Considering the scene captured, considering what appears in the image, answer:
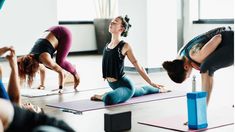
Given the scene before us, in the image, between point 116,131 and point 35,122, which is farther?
point 116,131

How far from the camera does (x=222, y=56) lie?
120 inches

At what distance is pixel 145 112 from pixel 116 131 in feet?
2.69

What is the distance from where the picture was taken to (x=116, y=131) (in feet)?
10.7

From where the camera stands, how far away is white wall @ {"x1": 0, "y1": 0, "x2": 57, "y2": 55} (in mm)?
8117

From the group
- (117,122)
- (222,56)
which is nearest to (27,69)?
(117,122)

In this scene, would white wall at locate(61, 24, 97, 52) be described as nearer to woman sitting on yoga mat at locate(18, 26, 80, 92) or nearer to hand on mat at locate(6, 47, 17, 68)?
woman sitting on yoga mat at locate(18, 26, 80, 92)

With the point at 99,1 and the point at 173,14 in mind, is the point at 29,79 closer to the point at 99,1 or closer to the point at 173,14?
the point at 173,14

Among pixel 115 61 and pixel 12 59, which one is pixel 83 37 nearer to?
pixel 115 61

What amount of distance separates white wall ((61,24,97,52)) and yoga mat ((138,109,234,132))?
22.1 ft

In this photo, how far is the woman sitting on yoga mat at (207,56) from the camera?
308 cm

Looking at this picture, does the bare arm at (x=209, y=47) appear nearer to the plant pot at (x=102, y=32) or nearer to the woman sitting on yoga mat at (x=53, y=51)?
the woman sitting on yoga mat at (x=53, y=51)

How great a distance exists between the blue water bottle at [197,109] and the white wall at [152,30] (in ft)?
12.2

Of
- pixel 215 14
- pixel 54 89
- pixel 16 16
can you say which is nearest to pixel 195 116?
pixel 54 89

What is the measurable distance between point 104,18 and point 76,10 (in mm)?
665
